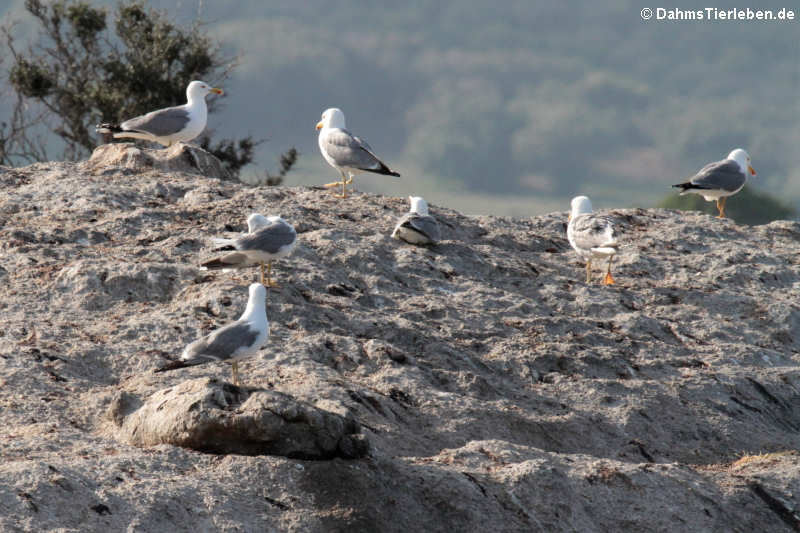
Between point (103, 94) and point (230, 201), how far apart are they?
50.2 feet

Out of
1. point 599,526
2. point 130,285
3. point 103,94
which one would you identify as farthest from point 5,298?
point 103,94

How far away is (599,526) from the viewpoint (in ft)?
20.8

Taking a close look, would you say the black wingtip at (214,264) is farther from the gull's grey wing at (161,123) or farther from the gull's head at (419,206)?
the gull's grey wing at (161,123)

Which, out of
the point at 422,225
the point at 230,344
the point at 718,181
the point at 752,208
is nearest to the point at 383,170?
the point at 422,225

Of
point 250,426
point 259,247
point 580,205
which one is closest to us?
point 250,426

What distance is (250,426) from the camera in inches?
238

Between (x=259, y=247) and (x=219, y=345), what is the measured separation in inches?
74.1

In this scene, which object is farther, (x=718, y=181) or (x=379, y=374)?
(x=718, y=181)

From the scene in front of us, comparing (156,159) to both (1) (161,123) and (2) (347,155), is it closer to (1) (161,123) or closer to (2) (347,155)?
(1) (161,123)

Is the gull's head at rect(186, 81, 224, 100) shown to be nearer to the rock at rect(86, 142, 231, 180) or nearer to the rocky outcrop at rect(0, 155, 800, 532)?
the rock at rect(86, 142, 231, 180)

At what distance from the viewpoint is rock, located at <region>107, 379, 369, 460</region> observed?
6.07 metres

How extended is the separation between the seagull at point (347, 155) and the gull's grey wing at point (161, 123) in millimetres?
1722

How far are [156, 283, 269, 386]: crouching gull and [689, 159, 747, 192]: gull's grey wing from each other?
8942mm

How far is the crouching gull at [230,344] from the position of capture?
6777 mm
